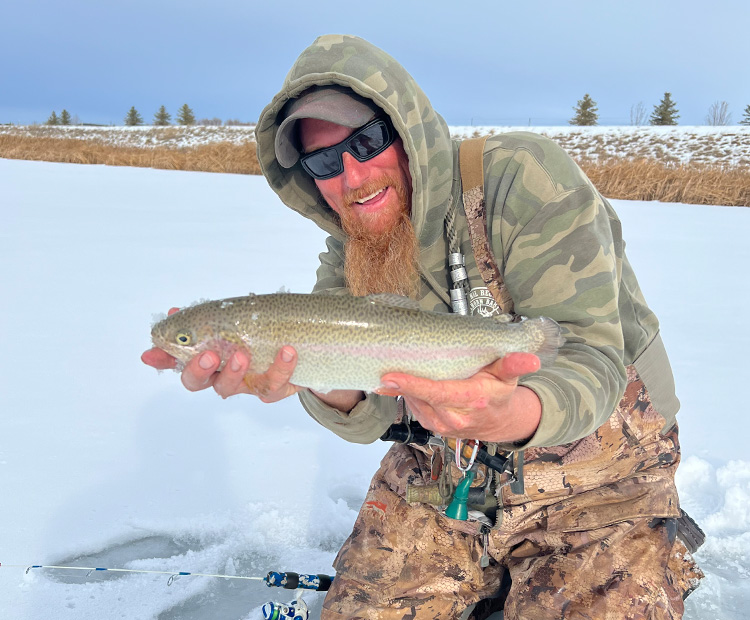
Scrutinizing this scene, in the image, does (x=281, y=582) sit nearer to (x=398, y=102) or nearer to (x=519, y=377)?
(x=519, y=377)

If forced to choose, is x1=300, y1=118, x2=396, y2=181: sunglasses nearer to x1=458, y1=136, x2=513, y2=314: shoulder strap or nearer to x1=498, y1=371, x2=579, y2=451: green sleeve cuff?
x1=458, y1=136, x2=513, y2=314: shoulder strap

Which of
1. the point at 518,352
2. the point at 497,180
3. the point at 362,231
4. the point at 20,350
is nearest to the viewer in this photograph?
the point at 518,352

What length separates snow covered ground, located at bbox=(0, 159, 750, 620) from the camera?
9.95 feet

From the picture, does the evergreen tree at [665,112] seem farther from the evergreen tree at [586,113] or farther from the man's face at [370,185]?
the man's face at [370,185]

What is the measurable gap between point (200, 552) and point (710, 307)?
6514mm

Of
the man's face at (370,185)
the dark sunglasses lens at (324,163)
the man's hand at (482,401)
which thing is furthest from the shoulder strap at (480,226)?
the man's hand at (482,401)

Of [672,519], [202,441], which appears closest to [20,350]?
[202,441]

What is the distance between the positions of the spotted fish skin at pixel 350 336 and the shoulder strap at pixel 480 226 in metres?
0.65

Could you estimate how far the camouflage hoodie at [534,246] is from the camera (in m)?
2.32

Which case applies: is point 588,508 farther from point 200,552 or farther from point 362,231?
point 200,552

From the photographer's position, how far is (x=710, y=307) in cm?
714

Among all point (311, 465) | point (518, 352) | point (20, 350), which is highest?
point (518, 352)

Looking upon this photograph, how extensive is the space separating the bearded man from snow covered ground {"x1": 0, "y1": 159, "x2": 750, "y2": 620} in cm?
60

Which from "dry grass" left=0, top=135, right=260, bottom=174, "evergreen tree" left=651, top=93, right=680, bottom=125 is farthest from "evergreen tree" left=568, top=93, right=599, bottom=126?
"dry grass" left=0, top=135, right=260, bottom=174
